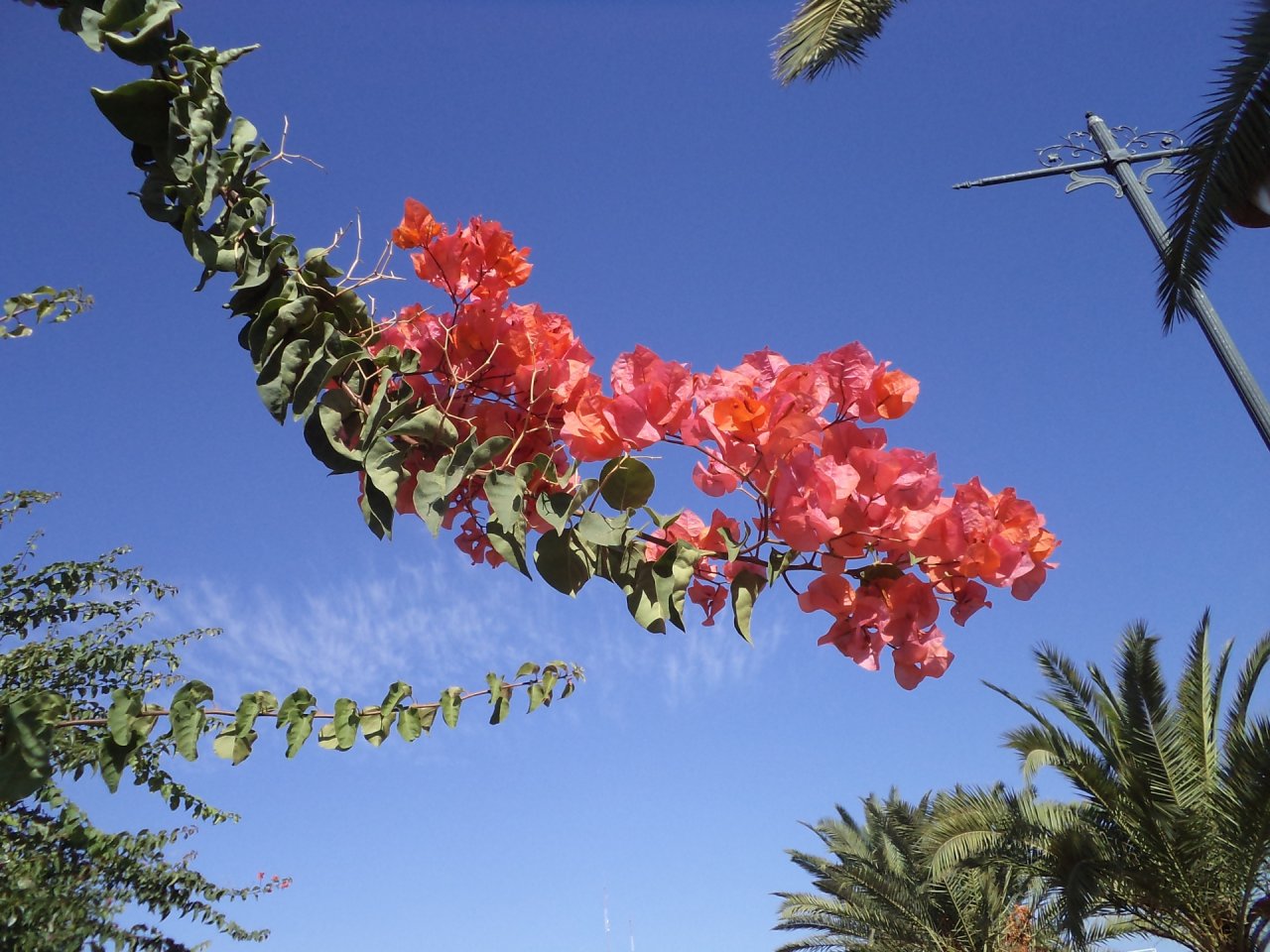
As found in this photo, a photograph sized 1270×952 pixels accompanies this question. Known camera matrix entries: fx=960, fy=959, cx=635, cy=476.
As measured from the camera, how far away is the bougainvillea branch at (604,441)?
0.96 meters

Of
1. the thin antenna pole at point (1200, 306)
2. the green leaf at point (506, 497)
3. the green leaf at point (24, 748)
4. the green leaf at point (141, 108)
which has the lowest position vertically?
the green leaf at point (24, 748)

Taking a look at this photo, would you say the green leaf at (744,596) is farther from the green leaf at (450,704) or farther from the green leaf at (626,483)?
the green leaf at (450,704)

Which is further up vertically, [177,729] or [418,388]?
[418,388]

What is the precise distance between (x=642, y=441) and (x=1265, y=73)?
14.6ft

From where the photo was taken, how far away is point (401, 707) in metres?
1.34

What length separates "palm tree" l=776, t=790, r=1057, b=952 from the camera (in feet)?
41.6

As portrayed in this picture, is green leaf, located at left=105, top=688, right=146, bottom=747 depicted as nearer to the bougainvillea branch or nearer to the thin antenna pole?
the bougainvillea branch

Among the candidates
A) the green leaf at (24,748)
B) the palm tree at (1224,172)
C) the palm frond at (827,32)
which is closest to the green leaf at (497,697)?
the green leaf at (24,748)

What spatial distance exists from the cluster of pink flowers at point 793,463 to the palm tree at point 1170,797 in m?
9.06

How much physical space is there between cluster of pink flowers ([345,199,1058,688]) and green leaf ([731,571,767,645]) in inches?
0.4

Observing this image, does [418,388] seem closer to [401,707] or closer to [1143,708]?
[401,707]

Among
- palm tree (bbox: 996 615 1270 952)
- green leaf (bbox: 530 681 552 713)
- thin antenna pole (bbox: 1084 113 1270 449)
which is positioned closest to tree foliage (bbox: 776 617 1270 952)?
palm tree (bbox: 996 615 1270 952)

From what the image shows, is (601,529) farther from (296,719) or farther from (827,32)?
(827,32)

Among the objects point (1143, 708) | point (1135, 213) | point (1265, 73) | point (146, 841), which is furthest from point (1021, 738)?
point (146, 841)
